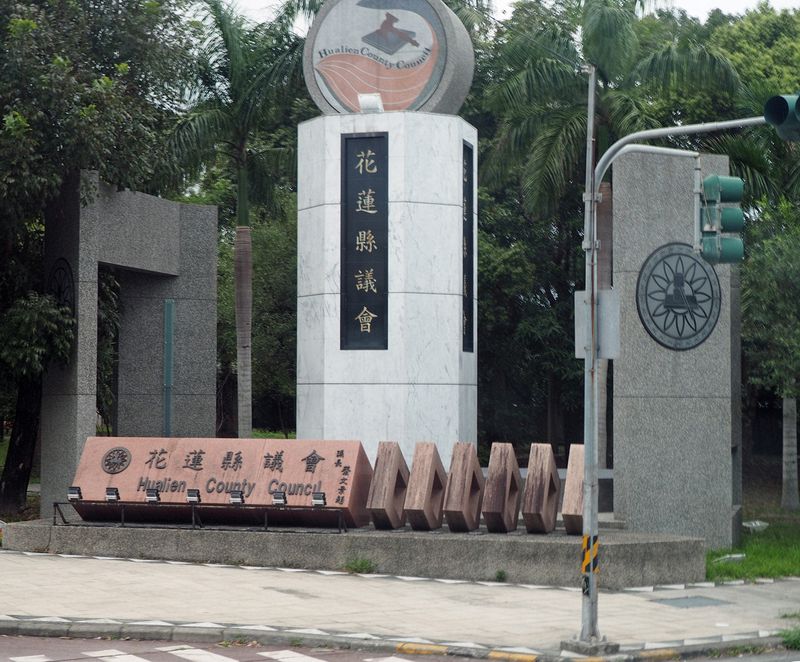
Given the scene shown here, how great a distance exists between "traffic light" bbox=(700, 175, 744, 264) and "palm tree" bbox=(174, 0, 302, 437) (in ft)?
59.9

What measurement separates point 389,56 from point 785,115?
14.1 meters

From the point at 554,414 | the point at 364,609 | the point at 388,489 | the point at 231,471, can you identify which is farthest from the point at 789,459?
the point at 364,609

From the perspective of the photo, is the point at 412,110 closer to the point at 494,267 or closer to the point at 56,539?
the point at 56,539

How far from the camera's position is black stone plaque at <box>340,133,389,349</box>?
2334 cm

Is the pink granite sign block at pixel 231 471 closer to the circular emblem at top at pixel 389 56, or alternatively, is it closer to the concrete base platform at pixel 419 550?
the concrete base platform at pixel 419 550

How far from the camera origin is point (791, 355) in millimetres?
29047

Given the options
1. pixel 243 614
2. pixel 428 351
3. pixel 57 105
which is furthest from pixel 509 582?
pixel 57 105

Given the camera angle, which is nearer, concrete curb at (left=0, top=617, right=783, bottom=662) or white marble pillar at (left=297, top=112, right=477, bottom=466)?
concrete curb at (left=0, top=617, right=783, bottom=662)

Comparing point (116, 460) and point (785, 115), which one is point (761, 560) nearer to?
point (116, 460)

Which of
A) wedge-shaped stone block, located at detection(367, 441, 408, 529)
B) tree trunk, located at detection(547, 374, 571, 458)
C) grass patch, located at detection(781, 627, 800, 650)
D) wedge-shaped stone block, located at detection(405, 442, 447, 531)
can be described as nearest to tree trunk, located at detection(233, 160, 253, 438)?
wedge-shaped stone block, located at detection(367, 441, 408, 529)

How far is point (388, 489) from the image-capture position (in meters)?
19.3

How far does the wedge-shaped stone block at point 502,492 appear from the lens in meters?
18.8

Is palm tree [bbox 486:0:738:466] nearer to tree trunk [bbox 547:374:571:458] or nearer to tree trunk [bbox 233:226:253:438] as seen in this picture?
tree trunk [bbox 233:226:253:438]

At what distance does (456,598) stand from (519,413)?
1066 inches
